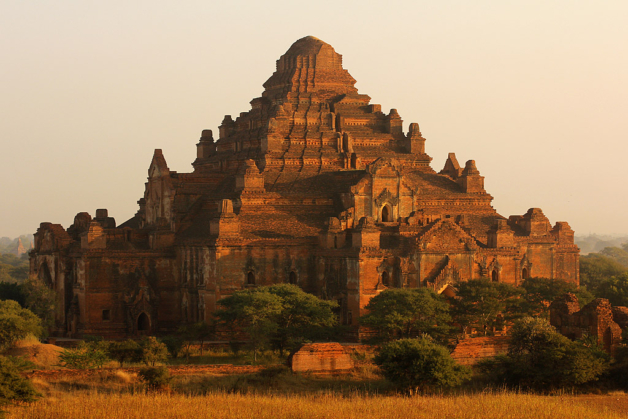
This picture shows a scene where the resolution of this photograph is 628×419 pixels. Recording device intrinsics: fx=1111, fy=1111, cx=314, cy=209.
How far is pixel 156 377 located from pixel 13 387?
6.48 metres

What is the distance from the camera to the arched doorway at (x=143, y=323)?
200 ft

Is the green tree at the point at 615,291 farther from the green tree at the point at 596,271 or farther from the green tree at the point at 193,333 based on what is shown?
the green tree at the point at 193,333

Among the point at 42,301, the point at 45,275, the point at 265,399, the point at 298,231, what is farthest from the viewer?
the point at 45,275

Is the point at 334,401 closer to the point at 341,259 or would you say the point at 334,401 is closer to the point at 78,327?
the point at 341,259

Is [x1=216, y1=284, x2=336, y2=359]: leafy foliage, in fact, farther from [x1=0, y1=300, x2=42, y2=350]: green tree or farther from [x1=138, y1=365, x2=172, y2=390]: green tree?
[x1=0, y1=300, x2=42, y2=350]: green tree

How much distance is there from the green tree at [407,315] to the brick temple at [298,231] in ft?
11.0

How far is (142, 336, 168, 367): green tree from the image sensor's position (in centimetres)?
5134

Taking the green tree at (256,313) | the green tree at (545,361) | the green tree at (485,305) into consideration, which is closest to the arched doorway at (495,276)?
the green tree at (485,305)

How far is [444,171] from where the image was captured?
240 ft

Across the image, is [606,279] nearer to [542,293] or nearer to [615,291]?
[615,291]

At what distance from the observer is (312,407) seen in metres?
40.9

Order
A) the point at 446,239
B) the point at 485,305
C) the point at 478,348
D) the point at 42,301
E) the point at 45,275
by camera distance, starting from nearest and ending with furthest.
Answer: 1. the point at 478,348
2. the point at 485,305
3. the point at 446,239
4. the point at 42,301
5. the point at 45,275

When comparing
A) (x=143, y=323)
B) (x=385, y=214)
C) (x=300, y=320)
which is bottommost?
(x=143, y=323)

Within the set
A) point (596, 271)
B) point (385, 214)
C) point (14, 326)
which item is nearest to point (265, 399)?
point (14, 326)
